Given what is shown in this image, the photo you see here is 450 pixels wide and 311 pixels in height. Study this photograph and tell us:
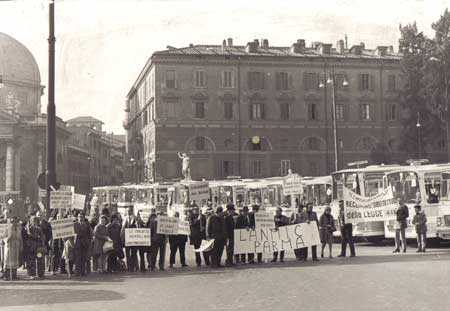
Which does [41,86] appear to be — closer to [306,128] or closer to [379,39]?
[306,128]

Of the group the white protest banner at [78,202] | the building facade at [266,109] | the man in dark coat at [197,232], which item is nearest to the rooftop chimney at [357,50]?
the building facade at [266,109]

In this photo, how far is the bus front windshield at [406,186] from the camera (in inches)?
935

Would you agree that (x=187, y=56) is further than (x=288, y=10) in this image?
Yes

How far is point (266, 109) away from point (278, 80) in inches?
127

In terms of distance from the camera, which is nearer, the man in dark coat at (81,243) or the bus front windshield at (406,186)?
the man in dark coat at (81,243)

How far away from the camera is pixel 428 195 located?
76.4 feet

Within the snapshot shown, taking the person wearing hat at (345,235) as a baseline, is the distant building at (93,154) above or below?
above

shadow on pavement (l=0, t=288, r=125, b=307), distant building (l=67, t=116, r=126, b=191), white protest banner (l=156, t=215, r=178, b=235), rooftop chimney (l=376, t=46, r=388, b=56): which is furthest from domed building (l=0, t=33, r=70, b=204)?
shadow on pavement (l=0, t=288, r=125, b=307)

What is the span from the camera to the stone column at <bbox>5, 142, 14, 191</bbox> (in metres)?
78.7

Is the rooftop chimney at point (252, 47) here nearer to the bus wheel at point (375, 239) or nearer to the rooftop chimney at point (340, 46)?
the rooftop chimney at point (340, 46)

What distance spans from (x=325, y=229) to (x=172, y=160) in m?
44.7

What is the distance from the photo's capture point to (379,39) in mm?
67938

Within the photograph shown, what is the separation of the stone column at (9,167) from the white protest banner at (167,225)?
6414cm

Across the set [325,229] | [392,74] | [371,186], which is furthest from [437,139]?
[325,229]
